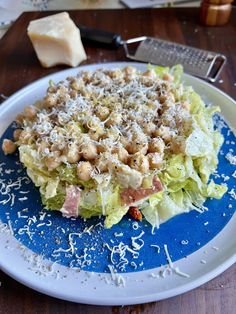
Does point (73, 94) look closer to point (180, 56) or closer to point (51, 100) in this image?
point (51, 100)

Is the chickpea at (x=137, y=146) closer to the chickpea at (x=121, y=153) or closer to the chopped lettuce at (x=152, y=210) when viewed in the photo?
the chickpea at (x=121, y=153)

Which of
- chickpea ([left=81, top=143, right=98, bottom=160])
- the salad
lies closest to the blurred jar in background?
the salad

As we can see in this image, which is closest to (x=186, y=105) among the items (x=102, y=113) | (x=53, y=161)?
(x=102, y=113)

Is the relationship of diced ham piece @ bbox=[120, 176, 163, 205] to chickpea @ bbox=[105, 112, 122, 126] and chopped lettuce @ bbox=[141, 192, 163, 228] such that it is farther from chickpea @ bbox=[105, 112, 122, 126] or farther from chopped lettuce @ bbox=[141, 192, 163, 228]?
chickpea @ bbox=[105, 112, 122, 126]

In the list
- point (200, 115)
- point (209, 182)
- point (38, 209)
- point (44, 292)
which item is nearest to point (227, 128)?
point (200, 115)

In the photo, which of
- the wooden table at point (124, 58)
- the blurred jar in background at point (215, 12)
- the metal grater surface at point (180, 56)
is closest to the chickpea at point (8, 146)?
the wooden table at point (124, 58)

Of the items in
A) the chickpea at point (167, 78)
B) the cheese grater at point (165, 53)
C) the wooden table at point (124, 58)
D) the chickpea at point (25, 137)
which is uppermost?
→ the chickpea at point (167, 78)
